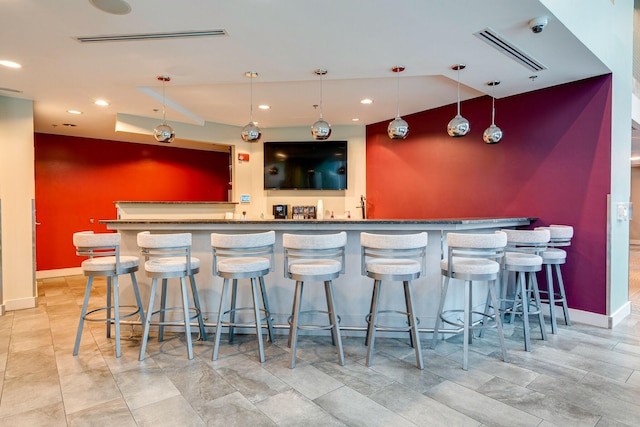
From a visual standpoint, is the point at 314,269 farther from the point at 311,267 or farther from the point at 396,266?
the point at 396,266

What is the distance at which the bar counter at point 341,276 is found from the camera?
3118mm

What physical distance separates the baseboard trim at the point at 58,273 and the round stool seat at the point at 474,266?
21.8 feet

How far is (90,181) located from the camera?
6672 millimetres

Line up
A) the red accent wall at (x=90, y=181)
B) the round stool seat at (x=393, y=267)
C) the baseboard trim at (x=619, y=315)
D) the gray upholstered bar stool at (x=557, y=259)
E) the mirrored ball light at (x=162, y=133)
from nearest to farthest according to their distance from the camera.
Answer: the round stool seat at (x=393, y=267), the gray upholstered bar stool at (x=557, y=259), the baseboard trim at (x=619, y=315), the mirrored ball light at (x=162, y=133), the red accent wall at (x=90, y=181)

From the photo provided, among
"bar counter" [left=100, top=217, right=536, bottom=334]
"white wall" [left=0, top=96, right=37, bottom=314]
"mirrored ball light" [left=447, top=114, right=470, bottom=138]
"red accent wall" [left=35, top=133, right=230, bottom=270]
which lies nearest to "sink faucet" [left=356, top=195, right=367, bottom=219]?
"mirrored ball light" [left=447, top=114, right=470, bottom=138]

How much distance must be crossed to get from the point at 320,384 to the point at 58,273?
613cm

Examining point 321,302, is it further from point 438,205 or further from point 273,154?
point 273,154

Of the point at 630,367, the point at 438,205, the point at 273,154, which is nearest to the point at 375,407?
the point at 630,367

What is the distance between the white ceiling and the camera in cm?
243

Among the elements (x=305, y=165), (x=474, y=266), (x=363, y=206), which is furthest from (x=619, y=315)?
(x=305, y=165)

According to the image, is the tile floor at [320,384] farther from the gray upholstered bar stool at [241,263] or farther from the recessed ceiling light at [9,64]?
the recessed ceiling light at [9,64]

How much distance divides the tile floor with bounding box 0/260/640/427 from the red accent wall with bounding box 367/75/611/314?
44.1 inches

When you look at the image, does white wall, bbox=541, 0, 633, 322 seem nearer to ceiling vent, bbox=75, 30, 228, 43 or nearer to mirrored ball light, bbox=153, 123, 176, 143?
ceiling vent, bbox=75, 30, 228, 43

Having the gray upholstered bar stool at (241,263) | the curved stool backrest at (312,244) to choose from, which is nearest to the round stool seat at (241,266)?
→ the gray upholstered bar stool at (241,263)
